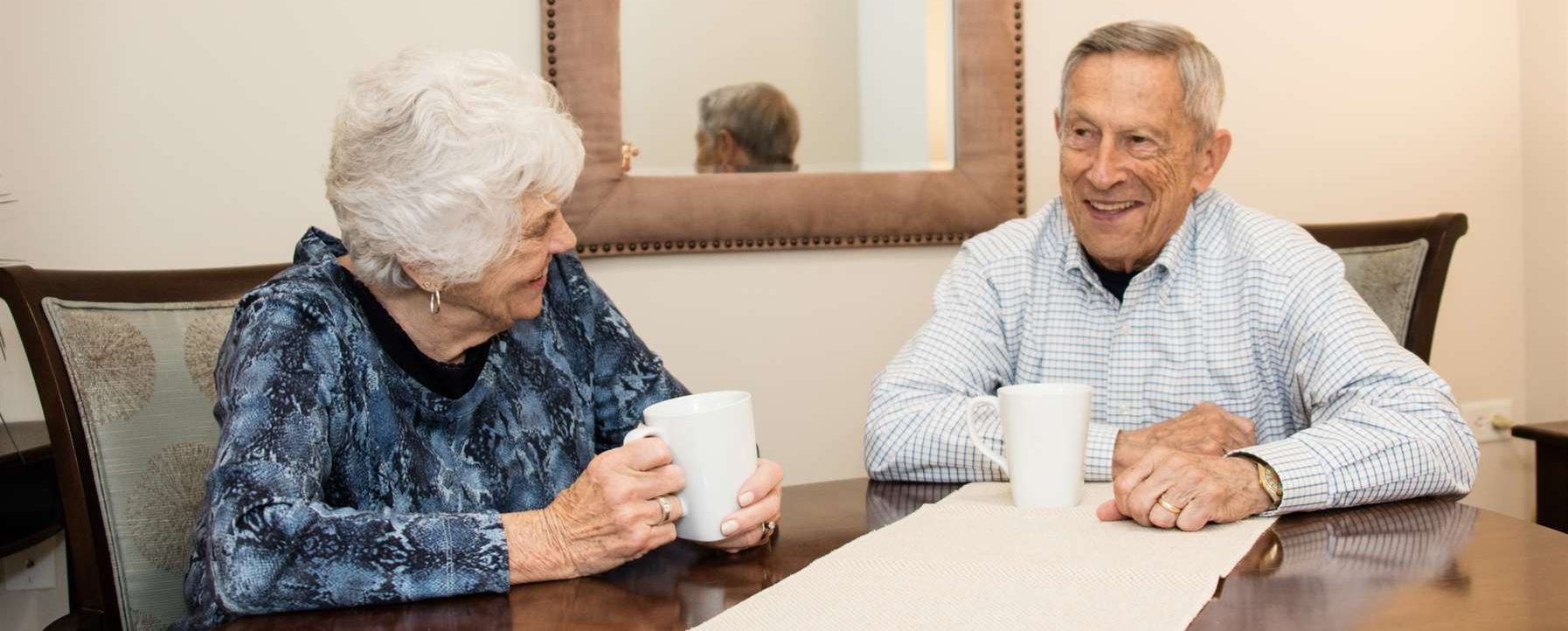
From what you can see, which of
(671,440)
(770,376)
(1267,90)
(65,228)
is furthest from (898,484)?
(1267,90)

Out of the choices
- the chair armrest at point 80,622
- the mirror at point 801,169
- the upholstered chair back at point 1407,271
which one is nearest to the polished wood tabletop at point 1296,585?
the chair armrest at point 80,622

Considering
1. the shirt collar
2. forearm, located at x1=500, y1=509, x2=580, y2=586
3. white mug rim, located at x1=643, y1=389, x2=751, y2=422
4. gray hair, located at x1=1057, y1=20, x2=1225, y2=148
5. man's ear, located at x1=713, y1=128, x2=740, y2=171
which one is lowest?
forearm, located at x1=500, y1=509, x2=580, y2=586

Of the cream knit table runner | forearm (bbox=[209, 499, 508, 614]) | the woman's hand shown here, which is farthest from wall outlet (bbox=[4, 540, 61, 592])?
the cream knit table runner

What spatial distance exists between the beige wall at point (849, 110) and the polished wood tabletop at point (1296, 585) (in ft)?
3.95

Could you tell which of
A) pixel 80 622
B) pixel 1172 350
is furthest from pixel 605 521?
pixel 1172 350

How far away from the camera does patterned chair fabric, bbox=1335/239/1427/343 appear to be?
2.12m

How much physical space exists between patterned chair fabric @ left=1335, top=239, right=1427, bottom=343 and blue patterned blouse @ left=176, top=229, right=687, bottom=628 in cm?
122

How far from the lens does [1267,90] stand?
8.80 ft

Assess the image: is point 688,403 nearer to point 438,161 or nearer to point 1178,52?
point 438,161

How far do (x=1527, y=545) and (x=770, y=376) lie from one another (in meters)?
1.51

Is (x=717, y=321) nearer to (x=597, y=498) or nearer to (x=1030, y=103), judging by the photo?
(x=1030, y=103)

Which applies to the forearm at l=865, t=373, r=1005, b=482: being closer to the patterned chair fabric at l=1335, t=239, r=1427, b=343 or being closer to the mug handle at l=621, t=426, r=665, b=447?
the mug handle at l=621, t=426, r=665, b=447

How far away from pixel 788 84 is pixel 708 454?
132cm

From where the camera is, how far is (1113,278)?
1.83 metres
